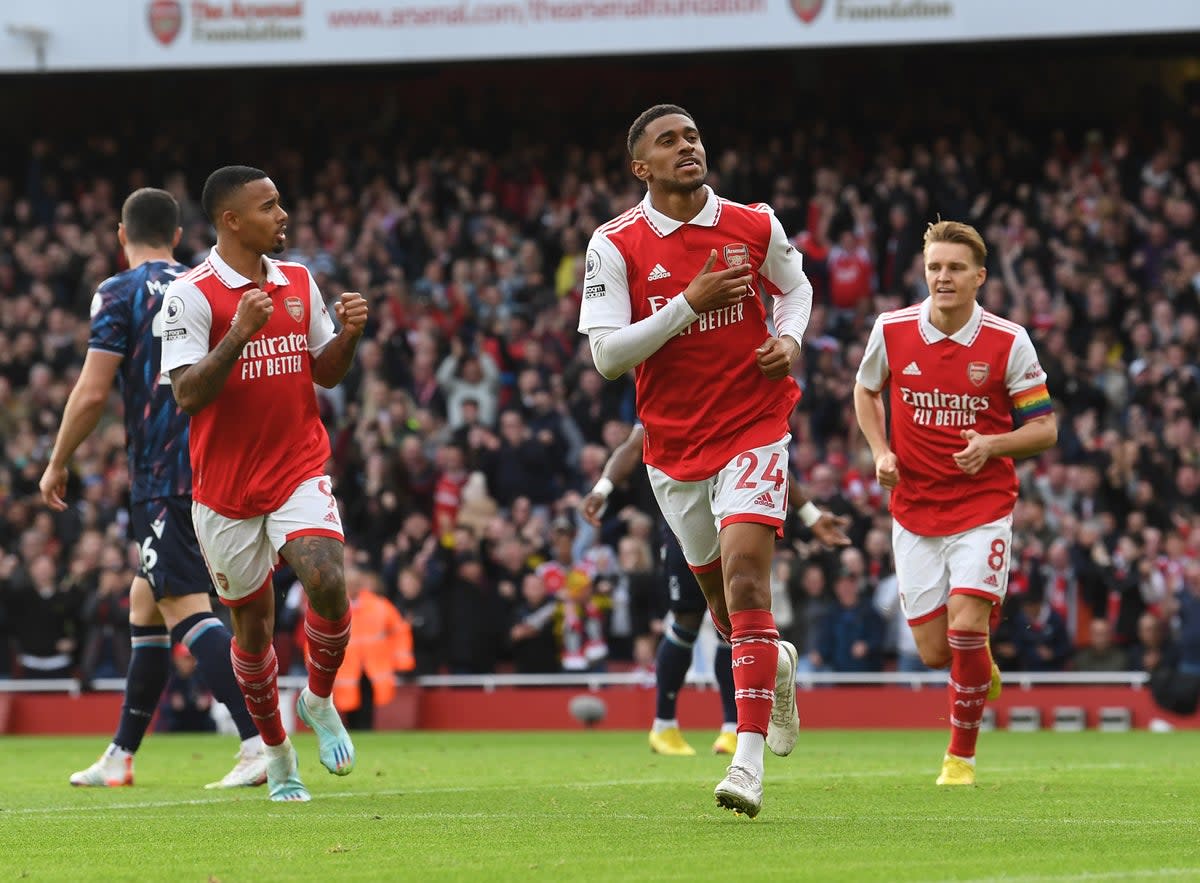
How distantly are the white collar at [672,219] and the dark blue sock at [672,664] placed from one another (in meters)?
4.98

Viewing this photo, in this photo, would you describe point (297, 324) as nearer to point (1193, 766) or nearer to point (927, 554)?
point (927, 554)

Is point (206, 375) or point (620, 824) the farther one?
point (206, 375)

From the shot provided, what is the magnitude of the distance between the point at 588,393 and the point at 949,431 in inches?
484

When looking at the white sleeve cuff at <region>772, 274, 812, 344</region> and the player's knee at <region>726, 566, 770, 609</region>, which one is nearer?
the player's knee at <region>726, 566, 770, 609</region>

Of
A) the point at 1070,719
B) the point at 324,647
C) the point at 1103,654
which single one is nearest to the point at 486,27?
the point at 1103,654

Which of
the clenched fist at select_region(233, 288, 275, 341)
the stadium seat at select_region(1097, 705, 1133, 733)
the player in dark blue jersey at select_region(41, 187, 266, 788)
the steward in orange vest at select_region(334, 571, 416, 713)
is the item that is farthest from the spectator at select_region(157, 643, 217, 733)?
the clenched fist at select_region(233, 288, 275, 341)

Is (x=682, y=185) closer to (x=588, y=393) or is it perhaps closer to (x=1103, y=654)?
(x=1103, y=654)

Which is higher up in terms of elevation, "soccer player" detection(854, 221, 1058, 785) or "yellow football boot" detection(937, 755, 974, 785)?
"soccer player" detection(854, 221, 1058, 785)

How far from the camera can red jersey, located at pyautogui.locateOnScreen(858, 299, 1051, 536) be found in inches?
383

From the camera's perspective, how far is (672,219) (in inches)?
313

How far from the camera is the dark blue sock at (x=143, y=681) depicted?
10.0 metres

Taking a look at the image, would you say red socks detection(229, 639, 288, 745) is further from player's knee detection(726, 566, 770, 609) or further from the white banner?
the white banner

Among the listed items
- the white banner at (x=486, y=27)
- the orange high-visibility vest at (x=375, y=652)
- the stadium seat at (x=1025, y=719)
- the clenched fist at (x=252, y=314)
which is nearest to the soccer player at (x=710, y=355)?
the clenched fist at (x=252, y=314)

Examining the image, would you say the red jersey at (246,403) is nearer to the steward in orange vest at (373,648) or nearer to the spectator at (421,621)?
the steward in orange vest at (373,648)
